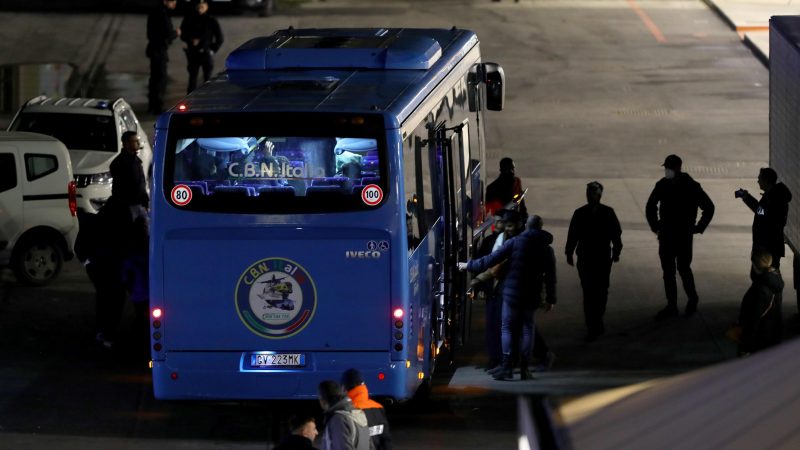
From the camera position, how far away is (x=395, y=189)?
12336mm

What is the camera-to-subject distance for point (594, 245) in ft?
51.8

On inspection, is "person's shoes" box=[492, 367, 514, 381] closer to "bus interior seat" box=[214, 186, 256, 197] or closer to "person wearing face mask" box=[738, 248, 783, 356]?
"person wearing face mask" box=[738, 248, 783, 356]

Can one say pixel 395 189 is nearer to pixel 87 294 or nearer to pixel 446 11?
pixel 87 294

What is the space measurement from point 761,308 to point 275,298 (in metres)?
4.14

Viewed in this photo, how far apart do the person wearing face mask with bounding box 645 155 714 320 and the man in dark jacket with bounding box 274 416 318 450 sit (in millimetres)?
7911

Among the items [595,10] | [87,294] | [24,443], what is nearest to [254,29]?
[595,10]

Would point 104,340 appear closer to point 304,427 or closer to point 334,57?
point 334,57

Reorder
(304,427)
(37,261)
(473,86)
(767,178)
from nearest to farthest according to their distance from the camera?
(304,427), (767,178), (473,86), (37,261)

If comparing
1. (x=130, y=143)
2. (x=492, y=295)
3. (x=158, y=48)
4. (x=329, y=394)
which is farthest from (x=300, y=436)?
(x=158, y=48)

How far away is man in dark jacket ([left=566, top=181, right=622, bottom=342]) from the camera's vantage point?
15711 mm

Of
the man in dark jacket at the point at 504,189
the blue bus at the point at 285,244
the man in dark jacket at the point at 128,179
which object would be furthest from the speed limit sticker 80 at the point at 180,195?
the man in dark jacket at the point at 504,189

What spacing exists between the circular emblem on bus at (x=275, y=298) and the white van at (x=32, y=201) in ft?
19.0

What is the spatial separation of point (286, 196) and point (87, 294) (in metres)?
6.26

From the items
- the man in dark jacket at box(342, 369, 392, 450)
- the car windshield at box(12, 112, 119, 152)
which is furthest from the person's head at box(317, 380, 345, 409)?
the car windshield at box(12, 112, 119, 152)
